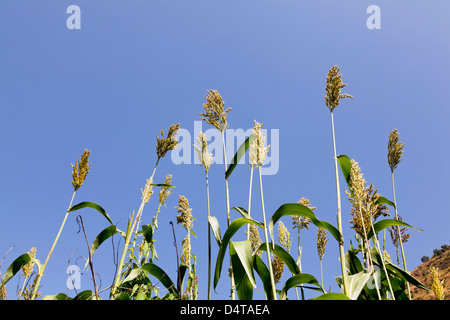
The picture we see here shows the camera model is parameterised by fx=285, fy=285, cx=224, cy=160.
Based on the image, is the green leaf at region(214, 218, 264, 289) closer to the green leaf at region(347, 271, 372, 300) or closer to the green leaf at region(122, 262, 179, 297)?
the green leaf at region(122, 262, 179, 297)

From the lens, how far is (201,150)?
8.68ft

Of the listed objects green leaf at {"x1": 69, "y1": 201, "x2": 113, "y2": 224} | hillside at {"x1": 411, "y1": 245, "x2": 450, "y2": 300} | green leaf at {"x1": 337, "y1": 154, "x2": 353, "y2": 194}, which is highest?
green leaf at {"x1": 337, "y1": 154, "x2": 353, "y2": 194}

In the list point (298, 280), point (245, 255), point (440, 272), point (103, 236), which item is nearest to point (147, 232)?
point (103, 236)

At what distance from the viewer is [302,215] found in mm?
1950

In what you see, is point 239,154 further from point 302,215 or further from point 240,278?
point 240,278

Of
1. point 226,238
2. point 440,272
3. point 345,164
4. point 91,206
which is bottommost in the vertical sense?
point 440,272

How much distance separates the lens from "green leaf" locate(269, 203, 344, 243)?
188 centimetres

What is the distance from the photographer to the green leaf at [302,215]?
1.88 metres

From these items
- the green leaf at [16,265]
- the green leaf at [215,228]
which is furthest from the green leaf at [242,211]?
the green leaf at [16,265]

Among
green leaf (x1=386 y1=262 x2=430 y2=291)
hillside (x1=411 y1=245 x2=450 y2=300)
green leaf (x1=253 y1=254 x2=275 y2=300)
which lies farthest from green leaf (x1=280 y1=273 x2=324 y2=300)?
hillside (x1=411 y1=245 x2=450 y2=300)

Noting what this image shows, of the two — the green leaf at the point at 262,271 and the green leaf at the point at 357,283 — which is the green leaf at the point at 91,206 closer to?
the green leaf at the point at 262,271

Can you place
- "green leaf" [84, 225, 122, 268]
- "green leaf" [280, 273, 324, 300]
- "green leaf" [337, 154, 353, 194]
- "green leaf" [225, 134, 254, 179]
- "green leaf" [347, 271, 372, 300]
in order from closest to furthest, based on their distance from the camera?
"green leaf" [347, 271, 372, 300], "green leaf" [280, 273, 324, 300], "green leaf" [225, 134, 254, 179], "green leaf" [337, 154, 353, 194], "green leaf" [84, 225, 122, 268]
